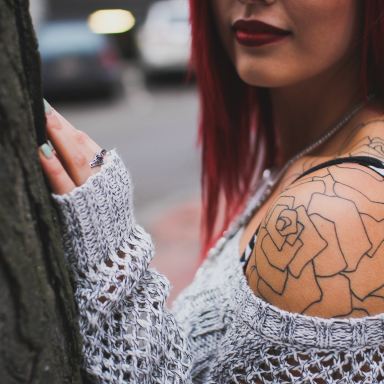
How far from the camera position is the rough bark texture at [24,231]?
33.4 inches

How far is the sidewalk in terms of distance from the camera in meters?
5.25

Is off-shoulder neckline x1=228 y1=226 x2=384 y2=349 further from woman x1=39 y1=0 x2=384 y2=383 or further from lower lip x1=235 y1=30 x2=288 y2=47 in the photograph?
lower lip x1=235 y1=30 x2=288 y2=47

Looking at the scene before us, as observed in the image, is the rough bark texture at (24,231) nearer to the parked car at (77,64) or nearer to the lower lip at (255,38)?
the lower lip at (255,38)

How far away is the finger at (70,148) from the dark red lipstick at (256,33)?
58 cm

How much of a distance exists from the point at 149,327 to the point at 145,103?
12.0 meters

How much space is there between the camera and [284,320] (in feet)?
3.81

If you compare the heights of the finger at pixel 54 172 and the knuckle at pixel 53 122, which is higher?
the knuckle at pixel 53 122

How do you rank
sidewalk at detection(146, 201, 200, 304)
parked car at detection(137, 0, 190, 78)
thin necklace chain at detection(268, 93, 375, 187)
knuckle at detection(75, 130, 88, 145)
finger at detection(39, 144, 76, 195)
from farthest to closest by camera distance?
parked car at detection(137, 0, 190, 78), sidewalk at detection(146, 201, 200, 304), thin necklace chain at detection(268, 93, 375, 187), knuckle at detection(75, 130, 88, 145), finger at detection(39, 144, 76, 195)

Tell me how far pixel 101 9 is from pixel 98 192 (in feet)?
59.4

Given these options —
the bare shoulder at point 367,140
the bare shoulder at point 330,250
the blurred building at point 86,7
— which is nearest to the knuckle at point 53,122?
the bare shoulder at point 330,250

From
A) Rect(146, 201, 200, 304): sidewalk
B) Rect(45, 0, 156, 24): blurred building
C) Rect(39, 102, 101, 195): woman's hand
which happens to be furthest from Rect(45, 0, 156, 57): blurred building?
Rect(39, 102, 101, 195): woman's hand

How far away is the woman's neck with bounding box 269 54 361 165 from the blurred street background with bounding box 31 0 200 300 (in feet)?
9.80

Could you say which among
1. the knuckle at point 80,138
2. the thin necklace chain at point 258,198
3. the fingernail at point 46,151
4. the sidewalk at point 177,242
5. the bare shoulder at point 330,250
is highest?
the fingernail at point 46,151

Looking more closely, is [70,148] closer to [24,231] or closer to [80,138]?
[80,138]
